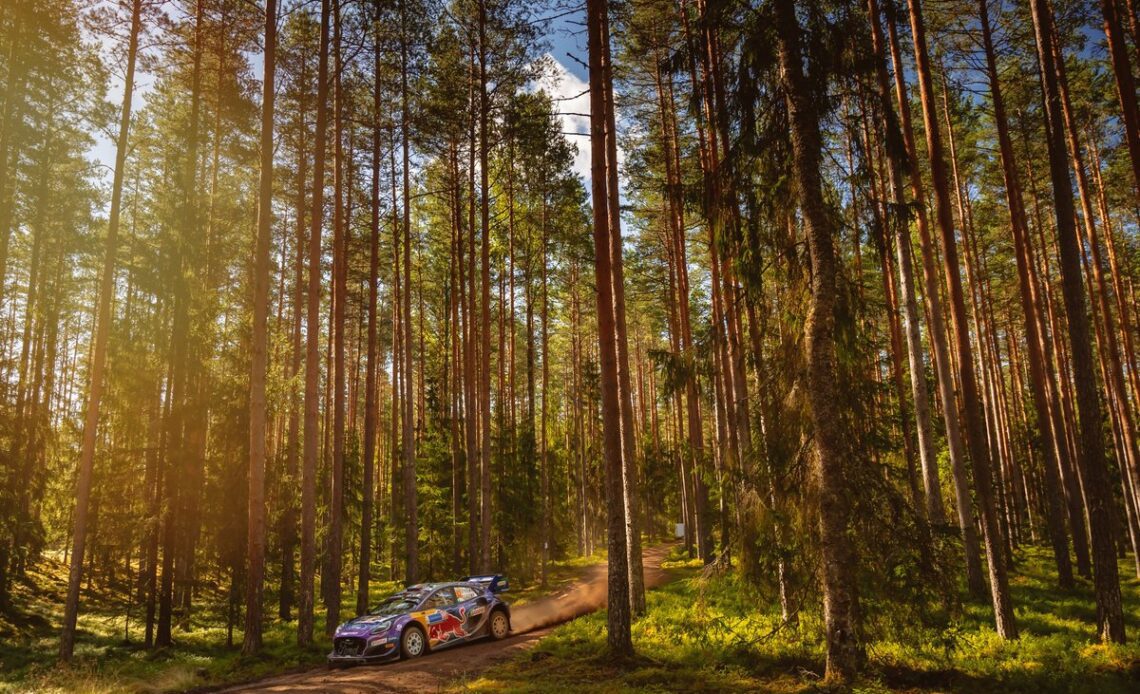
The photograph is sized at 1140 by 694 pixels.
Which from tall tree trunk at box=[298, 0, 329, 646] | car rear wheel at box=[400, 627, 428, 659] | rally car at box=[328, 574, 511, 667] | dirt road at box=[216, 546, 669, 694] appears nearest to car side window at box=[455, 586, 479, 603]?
rally car at box=[328, 574, 511, 667]

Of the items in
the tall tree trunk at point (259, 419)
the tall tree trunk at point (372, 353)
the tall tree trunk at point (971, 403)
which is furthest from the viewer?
the tall tree trunk at point (372, 353)

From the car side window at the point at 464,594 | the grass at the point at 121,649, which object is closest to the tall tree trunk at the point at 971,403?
the car side window at the point at 464,594

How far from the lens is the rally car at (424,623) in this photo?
1272cm

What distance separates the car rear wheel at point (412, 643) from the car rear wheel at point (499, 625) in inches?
83.6

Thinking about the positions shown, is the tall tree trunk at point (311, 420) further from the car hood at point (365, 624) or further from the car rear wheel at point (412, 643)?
the car rear wheel at point (412, 643)

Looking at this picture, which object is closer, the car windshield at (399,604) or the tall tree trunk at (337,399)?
the car windshield at (399,604)

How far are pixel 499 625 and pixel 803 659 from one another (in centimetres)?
826

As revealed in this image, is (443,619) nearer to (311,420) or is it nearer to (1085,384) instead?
(311,420)

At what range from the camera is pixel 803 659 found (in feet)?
31.4

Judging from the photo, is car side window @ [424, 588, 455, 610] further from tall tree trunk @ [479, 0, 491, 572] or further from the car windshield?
tall tree trunk @ [479, 0, 491, 572]

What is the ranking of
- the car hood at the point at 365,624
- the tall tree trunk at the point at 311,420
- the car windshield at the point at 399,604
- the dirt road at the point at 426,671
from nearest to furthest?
the dirt road at the point at 426,671, the car hood at the point at 365,624, the car windshield at the point at 399,604, the tall tree trunk at the point at 311,420

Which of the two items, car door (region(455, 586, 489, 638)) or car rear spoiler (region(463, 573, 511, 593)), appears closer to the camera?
car door (region(455, 586, 489, 638))

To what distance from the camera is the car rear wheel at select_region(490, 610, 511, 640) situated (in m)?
15.1

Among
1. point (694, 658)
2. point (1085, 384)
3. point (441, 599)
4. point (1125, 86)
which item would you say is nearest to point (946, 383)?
point (1085, 384)
